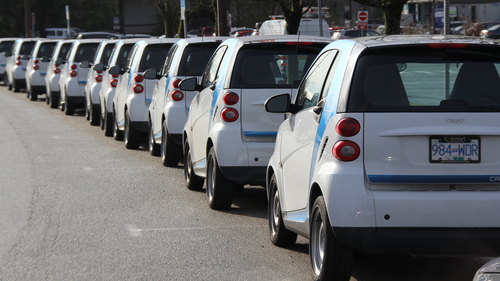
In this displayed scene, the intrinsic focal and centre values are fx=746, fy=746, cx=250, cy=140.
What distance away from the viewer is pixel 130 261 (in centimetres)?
587

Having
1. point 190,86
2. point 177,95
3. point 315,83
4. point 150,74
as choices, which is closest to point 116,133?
point 150,74

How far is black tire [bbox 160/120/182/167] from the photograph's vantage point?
Result: 35.5ft

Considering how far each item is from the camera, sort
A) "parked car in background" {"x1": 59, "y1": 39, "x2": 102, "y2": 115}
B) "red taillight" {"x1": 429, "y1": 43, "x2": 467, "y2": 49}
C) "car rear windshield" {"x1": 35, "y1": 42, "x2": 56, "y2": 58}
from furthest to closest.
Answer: "car rear windshield" {"x1": 35, "y1": 42, "x2": 56, "y2": 58}
"parked car in background" {"x1": 59, "y1": 39, "x2": 102, "y2": 115}
"red taillight" {"x1": 429, "y1": 43, "x2": 467, "y2": 49}

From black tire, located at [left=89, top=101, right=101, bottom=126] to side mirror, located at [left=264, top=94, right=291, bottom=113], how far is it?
1119cm

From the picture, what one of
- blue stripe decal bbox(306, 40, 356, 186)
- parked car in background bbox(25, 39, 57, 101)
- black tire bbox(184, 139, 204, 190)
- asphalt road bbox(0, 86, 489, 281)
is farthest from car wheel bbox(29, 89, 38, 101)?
blue stripe decal bbox(306, 40, 356, 186)

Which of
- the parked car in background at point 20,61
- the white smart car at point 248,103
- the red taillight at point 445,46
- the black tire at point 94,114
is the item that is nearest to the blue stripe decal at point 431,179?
the red taillight at point 445,46

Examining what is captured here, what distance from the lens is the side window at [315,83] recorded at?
5254 mm

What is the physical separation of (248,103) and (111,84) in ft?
25.9

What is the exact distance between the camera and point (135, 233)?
685cm

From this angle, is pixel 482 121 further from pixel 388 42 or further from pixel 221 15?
pixel 221 15

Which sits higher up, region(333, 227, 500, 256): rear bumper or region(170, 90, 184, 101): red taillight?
region(170, 90, 184, 101): red taillight

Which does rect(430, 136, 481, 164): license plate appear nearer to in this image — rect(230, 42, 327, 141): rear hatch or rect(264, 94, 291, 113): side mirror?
rect(264, 94, 291, 113): side mirror

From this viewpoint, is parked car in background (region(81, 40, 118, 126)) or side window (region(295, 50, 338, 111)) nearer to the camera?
side window (region(295, 50, 338, 111))

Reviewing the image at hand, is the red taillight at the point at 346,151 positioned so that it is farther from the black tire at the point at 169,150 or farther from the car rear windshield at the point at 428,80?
the black tire at the point at 169,150
